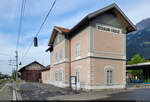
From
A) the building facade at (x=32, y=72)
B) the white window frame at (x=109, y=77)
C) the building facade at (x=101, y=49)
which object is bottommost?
the building facade at (x=32, y=72)

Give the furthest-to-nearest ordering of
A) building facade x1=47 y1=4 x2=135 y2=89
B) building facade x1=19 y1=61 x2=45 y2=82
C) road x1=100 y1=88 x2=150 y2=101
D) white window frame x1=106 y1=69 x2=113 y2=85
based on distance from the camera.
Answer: building facade x1=19 y1=61 x2=45 y2=82, white window frame x1=106 y1=69 x2=113 y2=85, building facade x1=47 y1=4 x2=135 y2=89, road x1=100 y1=88 x2=150 y2=101

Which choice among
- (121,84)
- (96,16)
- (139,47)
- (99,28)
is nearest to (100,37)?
(99,28)

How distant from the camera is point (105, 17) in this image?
738 inches

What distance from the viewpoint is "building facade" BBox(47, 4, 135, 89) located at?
1703cm

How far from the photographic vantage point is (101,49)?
699 inches

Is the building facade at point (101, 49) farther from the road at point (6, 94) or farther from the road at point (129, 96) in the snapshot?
the road at point (6, 94)

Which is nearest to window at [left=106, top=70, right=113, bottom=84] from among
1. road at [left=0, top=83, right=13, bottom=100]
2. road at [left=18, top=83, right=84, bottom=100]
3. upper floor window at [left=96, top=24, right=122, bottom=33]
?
road at [left=18, top=83, right=84, bottom=100]

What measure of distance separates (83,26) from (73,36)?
3249 mm

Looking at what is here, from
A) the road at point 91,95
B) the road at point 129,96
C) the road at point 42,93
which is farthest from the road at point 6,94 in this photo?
the road at point 129,96

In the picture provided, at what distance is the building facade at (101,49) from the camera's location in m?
17.0

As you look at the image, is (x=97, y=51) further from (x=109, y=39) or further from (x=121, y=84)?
(x=121, y=84)

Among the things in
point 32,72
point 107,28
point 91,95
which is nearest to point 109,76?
point 91,95

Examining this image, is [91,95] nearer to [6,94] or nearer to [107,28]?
[107,28]

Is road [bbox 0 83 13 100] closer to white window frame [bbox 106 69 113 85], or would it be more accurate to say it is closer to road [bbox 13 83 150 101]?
road [bbox 13 83 150 101]
